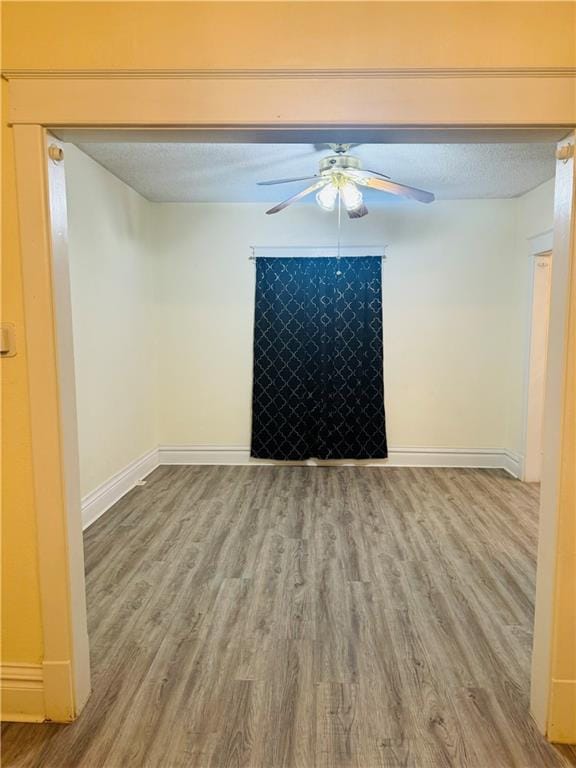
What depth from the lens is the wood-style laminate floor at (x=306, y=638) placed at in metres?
1.53

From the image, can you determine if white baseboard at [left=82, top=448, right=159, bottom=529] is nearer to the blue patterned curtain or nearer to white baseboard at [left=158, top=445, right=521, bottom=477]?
white baseboard at [left=158, top=445, right=521, bottom=477]

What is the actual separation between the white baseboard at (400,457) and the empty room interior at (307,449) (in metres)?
0.02

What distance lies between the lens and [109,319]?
3.62 metres

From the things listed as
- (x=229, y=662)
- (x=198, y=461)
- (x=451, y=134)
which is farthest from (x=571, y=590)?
(x=198, y=461)

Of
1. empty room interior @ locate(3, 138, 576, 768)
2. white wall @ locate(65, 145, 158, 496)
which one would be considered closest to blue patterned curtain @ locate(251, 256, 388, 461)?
empty room interior @ locate(3, 138, 576, 768)

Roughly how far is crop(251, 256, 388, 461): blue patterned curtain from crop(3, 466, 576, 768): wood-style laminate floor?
37.8 inches

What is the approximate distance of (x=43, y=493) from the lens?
1535 millimetres

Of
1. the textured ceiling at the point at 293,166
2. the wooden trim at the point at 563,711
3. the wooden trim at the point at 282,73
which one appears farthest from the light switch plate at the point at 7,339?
the wooden trim at the point at 563,711

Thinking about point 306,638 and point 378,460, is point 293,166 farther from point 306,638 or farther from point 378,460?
point 306,638

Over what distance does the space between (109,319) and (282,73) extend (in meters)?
2.66

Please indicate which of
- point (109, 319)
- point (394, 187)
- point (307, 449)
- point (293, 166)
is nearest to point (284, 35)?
point (394, 187)

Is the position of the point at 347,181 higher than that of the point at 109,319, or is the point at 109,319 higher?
the point at 347,181

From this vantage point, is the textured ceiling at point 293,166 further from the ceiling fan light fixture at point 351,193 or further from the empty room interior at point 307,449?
the ceiling fan light fixture at point 351,193

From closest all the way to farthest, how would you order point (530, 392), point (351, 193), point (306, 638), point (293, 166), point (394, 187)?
point (306, 638) → point (394, 187) → point (351, 193) → point (293, 166) → point (530, 392)
